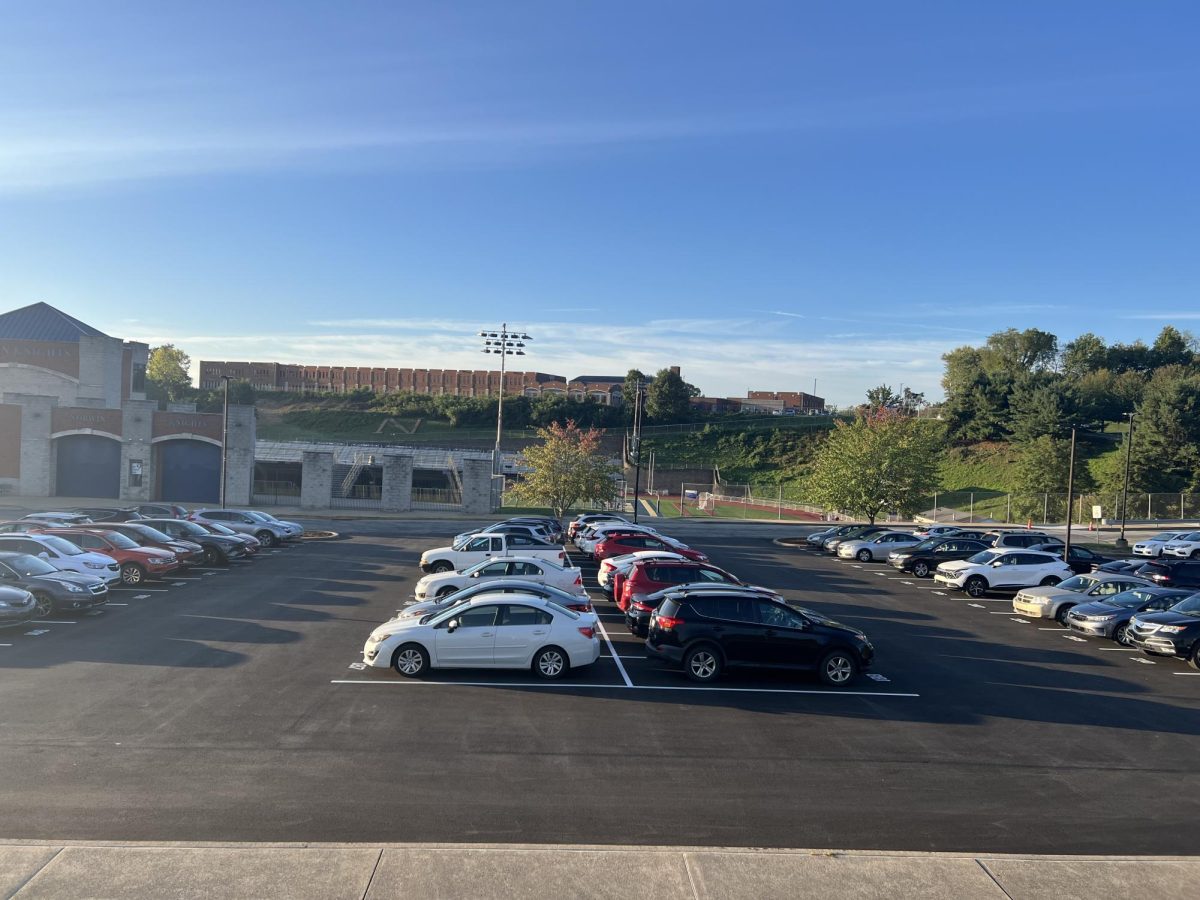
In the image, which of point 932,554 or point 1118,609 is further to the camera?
point 932,554

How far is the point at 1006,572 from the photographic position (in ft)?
87.9

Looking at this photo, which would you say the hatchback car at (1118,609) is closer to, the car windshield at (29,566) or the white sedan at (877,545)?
the white sedan at (877,545)

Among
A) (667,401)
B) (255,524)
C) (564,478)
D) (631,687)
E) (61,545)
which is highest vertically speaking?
(667,401)

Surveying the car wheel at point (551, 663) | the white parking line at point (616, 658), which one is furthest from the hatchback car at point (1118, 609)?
the car wheel at point (551, 663)

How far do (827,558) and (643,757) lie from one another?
27.4m

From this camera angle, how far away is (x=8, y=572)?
61.0 feet

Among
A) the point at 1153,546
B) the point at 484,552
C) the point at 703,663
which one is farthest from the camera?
the point at 1153,546

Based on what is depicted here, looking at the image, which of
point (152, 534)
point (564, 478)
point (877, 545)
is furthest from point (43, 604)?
point (564, 478)

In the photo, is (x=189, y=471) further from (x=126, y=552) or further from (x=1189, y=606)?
(x=1189, y=606)

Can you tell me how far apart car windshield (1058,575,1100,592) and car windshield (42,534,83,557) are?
947 inches

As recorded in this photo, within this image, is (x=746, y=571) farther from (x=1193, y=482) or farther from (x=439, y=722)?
(x=1193, y=482)

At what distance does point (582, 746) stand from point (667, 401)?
102878 mm

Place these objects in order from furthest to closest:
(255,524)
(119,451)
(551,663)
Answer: (119,451) < (255,524) < (551,663)

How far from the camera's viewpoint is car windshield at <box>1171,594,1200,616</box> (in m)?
18.7
